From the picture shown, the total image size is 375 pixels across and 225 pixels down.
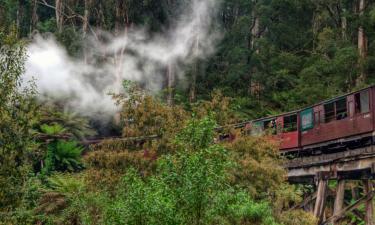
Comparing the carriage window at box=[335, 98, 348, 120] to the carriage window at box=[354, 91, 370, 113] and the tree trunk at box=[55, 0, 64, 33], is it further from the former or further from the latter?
the tree trunk at box=[55, 0, 64, 33]

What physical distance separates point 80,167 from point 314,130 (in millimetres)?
12127

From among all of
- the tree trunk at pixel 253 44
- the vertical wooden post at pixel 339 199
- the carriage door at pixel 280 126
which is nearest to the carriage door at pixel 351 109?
the vertical wooden post at pixel 339 199

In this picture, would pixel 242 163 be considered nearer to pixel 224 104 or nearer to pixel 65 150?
pixel 224 104

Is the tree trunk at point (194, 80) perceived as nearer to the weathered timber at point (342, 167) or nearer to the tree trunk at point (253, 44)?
the tree trunk at point (253, 44)

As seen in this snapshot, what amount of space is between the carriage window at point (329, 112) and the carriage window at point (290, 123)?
2548 mm

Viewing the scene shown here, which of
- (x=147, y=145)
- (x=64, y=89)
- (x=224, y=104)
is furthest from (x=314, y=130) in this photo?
(x=64, y=89)

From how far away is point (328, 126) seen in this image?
22516 mm

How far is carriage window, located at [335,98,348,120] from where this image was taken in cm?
2147

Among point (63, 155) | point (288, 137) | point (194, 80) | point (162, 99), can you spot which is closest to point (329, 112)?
point (288, 137)

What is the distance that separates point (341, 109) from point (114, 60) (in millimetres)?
19877

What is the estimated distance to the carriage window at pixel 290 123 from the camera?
82.7 feet

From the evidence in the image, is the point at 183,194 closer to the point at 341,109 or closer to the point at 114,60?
the point at 341,109

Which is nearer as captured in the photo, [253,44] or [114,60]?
[114,60]

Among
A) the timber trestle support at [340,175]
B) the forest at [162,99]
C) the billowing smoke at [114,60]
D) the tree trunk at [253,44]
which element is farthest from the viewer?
the tree trunk at [253,44]
